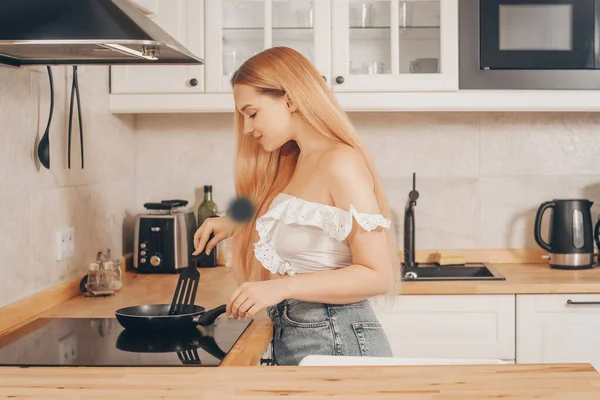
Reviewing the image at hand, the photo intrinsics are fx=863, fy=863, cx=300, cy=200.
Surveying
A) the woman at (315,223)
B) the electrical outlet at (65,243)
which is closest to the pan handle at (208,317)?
the woman at (315,223)

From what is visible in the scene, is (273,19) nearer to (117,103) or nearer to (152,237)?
(117,103)

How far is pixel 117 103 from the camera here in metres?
3.05

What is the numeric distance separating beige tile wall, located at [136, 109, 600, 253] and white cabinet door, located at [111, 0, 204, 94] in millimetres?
713

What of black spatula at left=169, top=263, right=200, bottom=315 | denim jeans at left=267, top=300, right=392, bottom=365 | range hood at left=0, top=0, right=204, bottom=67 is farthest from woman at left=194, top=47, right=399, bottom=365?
range hood at left=0, top=0, right=204, bottom=67

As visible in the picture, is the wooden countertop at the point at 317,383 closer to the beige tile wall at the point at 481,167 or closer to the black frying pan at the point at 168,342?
the black frying pan at the point at 168,342

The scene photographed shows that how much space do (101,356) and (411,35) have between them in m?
1.66

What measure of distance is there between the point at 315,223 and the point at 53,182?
35.5 inches

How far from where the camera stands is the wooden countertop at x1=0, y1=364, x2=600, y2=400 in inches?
54.0

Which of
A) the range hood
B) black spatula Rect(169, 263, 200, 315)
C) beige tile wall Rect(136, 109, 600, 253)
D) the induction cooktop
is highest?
the range hood

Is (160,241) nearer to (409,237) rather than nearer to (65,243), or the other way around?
(65,243)

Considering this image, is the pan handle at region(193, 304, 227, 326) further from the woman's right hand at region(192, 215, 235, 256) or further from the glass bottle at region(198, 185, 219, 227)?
the glass bottle at region(198, 185, 219, 227)

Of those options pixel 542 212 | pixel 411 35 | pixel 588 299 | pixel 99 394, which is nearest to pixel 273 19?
pixel 411 35

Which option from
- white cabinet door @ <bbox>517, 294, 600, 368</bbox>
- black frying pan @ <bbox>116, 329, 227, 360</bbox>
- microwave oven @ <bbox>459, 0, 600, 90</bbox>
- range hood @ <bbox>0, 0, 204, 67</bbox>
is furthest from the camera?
microwave oven @ <bbox>459, 0, 600, 90</bbox>

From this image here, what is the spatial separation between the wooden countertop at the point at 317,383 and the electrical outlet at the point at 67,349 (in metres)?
0.25
